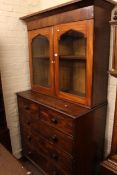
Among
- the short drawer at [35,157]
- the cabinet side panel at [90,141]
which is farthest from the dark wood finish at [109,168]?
the short drawer at [35,157]

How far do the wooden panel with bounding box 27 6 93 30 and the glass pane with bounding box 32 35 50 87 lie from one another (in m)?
0.14

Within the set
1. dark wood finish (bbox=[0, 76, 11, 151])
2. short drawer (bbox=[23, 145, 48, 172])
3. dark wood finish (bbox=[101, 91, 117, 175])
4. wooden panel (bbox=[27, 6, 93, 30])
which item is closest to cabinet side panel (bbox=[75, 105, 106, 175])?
dark wood finish (bbox=[101, 91, 117, 175])

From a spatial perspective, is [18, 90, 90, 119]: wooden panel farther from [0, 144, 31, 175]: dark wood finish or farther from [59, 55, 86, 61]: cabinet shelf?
[0, 144, 31, 175]: dark wood finish

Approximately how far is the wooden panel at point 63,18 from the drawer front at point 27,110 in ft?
2.78

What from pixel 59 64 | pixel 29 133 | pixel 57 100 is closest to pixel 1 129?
pixel 29 133

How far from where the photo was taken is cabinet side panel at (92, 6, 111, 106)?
1427 millimetres

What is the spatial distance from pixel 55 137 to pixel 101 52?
2.98 feet

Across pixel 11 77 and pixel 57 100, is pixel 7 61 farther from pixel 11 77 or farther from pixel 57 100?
pixel 57 100

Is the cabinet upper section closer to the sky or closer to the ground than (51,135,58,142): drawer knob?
closer to the sky

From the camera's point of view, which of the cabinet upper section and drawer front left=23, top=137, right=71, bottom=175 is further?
drawer front left=23, top=137, right=71, bottom=175

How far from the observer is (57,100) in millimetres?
1797

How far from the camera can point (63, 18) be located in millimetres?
1573

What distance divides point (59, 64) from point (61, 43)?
21cm

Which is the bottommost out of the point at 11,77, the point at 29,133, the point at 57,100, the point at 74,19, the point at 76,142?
the point at 29,133
